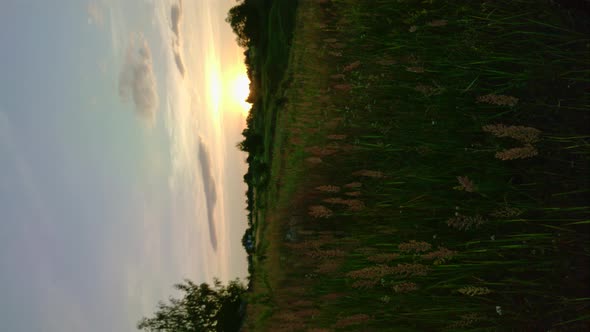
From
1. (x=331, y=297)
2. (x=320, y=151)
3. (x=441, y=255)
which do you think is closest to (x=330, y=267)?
(x=331, y=297)

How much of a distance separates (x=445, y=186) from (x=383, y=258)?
1578 millimetres

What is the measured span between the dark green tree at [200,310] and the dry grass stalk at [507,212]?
6.09 m

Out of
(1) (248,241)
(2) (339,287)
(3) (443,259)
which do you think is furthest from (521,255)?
(1) (248,241)

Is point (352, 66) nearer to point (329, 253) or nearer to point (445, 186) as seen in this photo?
point (445, 186)

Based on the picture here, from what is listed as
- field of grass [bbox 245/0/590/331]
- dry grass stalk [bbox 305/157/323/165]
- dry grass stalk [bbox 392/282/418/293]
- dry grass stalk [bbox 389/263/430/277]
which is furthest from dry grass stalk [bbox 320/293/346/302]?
dry grass stalk [bbox 305/157/323/165]

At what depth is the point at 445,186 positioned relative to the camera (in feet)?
21.9

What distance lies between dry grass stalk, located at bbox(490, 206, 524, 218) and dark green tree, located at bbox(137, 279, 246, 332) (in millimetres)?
6085

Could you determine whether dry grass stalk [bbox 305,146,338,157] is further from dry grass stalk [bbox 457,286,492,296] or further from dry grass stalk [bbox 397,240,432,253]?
dry grass stalk [bbox 457,286,492,296]

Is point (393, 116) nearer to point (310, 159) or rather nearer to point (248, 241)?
point (310, 159)

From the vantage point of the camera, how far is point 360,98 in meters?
8.47

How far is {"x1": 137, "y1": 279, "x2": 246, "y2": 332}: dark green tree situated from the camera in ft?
32.0

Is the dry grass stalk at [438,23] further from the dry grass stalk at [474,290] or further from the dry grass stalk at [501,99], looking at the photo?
the dry grass stalk at [474,290]

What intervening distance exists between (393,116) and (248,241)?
16.2 feet

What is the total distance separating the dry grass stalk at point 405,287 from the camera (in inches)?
248
